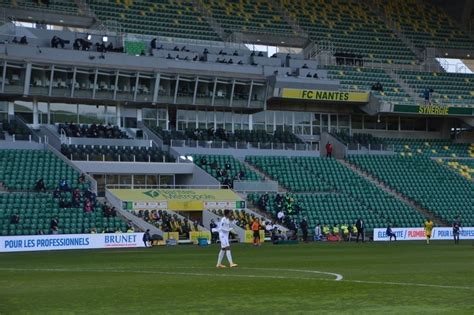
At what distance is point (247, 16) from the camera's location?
3465 inches

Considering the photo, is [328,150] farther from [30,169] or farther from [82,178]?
[30,169]

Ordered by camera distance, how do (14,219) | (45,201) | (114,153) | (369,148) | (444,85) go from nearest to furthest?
(14,219), (45,201), (114,153), (369,148), (444,85)

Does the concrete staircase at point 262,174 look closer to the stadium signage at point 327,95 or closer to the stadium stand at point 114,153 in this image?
the stadium stand at point 114,153

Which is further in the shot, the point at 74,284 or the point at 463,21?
the point at 463,21

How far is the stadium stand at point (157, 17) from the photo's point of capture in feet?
260

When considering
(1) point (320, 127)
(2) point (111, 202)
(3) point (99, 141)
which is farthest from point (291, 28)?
(2) point (111, 202)

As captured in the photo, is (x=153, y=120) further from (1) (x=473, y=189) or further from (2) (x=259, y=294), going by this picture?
(2) (x=259, y=294)

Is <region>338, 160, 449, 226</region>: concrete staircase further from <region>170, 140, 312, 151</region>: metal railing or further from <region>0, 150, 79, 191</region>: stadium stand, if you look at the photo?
<region>0, 150, 79, 191</region>: stadium stand

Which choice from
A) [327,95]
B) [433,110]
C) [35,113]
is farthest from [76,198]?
[433,110]

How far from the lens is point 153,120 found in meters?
77.1

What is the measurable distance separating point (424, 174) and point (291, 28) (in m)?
20.0

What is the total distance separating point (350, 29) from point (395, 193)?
23183mm

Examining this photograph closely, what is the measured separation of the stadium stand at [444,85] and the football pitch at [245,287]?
51435 millimetres

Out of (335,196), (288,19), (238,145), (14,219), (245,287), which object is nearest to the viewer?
(245,287)
